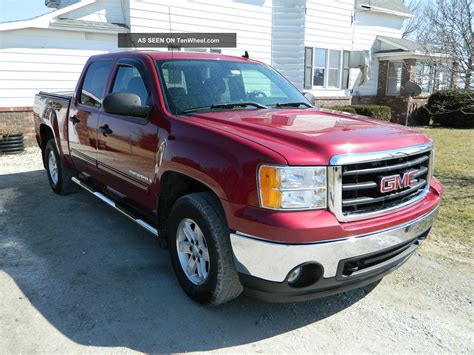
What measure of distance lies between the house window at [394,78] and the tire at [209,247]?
A: 62.1ft

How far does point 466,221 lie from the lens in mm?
5219

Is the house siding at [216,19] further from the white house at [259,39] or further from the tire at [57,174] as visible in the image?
the tire at [57,174]

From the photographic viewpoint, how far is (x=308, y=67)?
16531 mm

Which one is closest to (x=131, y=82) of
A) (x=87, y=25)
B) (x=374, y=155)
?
(x=374, y=155)

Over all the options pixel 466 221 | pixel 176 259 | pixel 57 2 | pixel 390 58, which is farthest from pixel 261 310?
pixel 390 58

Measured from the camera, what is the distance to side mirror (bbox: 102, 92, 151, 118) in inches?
141

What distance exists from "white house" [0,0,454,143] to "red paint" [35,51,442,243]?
708 centimetres

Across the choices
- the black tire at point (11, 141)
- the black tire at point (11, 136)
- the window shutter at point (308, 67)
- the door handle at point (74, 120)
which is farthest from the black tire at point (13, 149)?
the window shutter at point (308, 67)

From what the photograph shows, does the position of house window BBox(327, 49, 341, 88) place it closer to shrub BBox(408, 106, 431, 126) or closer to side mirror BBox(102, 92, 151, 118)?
shrub BBox(408, 106, 431, 126)

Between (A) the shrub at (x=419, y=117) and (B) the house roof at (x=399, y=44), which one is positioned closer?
(B) the house roof at (x=399, y=44)

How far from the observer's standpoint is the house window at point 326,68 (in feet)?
54.3

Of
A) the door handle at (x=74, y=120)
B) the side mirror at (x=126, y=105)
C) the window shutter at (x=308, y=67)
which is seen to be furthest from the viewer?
the window shutter at (x=308, y=67)

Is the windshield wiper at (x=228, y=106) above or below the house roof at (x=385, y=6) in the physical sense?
below

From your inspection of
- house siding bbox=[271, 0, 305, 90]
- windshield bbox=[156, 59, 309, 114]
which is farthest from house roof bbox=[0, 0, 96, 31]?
windshield bbox=[156, 59, 309, 114]
